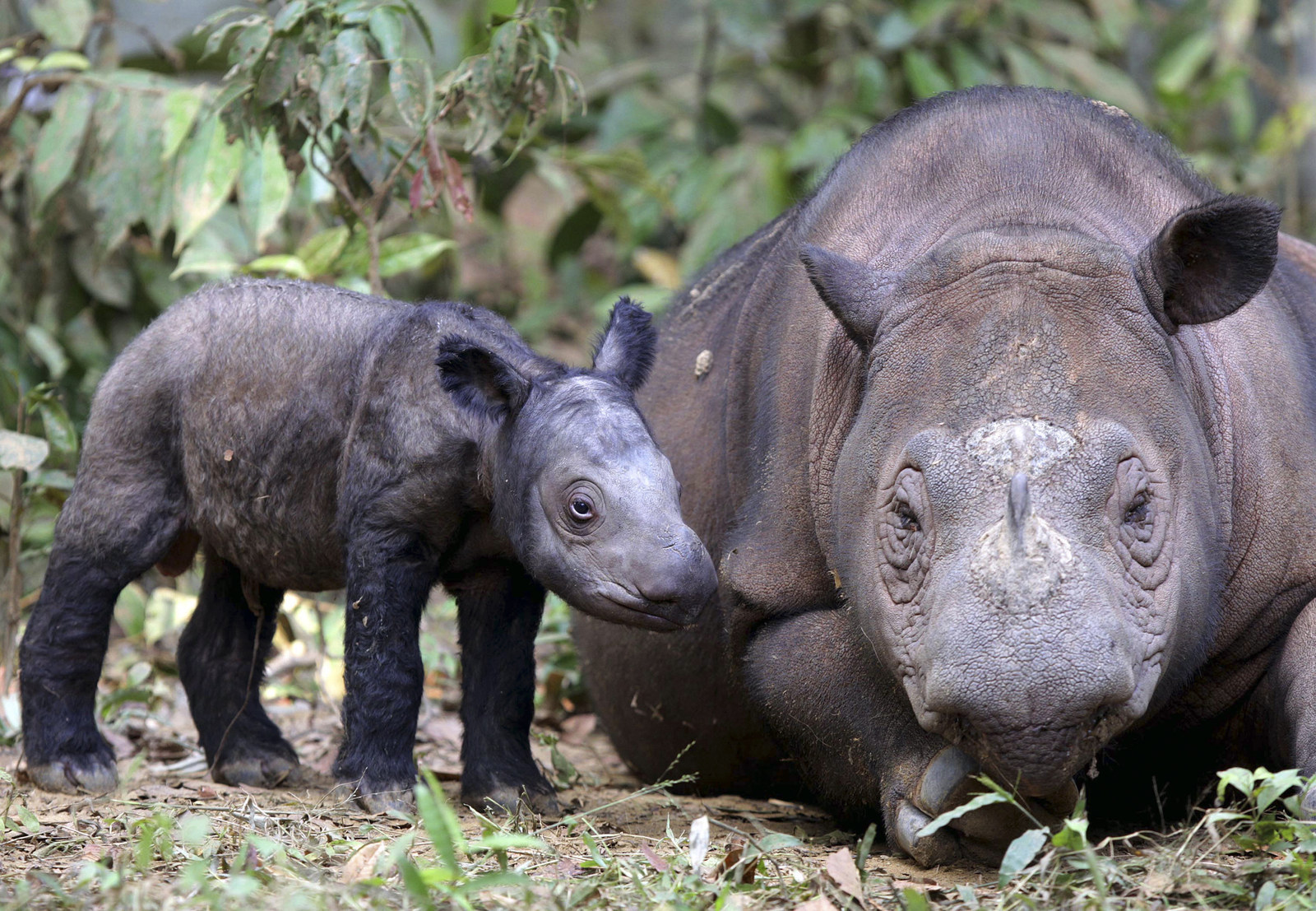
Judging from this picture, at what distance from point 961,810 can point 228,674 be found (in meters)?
2.49

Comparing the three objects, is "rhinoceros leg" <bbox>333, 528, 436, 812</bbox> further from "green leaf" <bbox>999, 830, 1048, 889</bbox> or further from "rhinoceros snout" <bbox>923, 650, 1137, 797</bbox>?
"green leaf" <bbox>999, 830, 1048, 889</bbox>

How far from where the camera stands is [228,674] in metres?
4.83

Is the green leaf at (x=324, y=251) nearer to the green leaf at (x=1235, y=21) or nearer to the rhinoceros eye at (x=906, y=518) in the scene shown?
the rhinoceros eye at (x=906, y=518)

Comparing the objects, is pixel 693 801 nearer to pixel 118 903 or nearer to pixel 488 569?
pixel 488 569

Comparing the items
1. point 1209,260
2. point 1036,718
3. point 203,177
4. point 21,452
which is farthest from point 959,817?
point 203,177

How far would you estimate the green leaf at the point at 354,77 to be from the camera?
4.96 meters

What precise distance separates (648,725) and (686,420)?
1041 mm

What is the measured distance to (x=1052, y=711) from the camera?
3.05m

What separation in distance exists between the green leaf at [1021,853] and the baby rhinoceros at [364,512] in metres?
0.95

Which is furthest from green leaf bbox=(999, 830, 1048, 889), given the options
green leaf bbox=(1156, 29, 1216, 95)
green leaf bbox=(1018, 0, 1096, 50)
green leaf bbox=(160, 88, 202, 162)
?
green leaf bbox=(1156, 29, 1216, 95)

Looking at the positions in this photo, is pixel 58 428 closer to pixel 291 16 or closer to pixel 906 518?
pixel 291 16

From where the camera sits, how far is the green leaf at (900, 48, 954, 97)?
9391mm

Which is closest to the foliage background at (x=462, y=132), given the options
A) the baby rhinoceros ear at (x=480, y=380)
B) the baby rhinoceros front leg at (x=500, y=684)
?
the baby rhinoceros ear at (x=480, y=380)

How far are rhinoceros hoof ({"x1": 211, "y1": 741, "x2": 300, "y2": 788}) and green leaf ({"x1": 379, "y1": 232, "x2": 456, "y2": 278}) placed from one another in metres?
2.12
